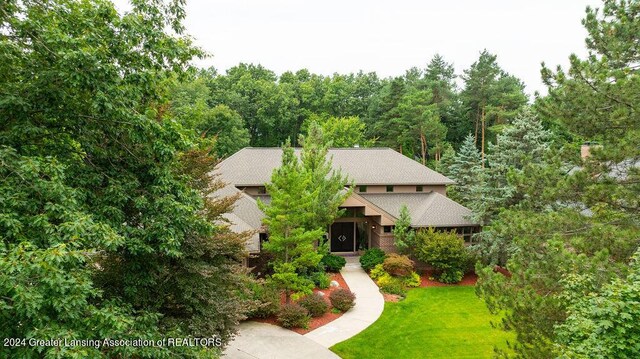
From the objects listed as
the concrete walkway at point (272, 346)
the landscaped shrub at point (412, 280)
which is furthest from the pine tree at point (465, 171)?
the concrete walkway at point (272, 346)

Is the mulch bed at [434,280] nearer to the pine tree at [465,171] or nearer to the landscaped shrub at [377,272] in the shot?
the landscaped shrub at [377,272]

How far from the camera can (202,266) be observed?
28.1 ft

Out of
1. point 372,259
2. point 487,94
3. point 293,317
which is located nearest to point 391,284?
point 372,259

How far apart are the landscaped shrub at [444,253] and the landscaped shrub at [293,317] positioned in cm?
794

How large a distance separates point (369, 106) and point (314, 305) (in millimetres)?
40567

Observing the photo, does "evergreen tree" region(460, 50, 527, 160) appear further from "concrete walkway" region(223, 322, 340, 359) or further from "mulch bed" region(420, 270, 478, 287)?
"concrete walkway" region(223, 322, 340, 359)

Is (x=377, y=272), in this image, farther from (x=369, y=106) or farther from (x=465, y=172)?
(x=369, y=106)

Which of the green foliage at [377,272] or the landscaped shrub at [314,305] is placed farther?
the green foliage at [377,272]

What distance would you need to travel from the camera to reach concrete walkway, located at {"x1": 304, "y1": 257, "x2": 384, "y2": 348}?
1322cm

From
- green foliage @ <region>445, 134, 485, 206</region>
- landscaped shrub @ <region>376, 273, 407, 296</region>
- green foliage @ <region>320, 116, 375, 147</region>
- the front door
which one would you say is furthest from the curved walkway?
green foliage @ <region>320, 116, 375, 147</region>

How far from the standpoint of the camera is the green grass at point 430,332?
12.2 metres

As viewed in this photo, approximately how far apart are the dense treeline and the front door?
19091 mm

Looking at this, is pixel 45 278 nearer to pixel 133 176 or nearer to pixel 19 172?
pixel 19 172

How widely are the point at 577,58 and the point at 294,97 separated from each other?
43.7 meters
